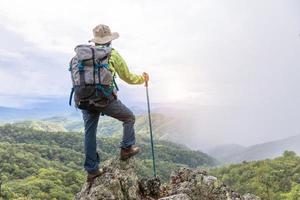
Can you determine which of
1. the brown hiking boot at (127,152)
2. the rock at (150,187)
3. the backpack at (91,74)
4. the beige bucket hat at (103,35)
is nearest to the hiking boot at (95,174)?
the brown hiking boot at (127,152)

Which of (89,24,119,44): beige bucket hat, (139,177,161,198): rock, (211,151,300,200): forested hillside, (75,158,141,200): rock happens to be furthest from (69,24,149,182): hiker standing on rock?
(211,151,300,200): forested hillside

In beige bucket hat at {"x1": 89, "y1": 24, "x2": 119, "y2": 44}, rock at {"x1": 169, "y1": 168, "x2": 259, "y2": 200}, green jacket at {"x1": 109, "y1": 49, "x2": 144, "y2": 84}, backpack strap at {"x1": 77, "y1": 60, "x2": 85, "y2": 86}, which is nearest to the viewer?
backpack strap at {"x1": 77, "y1": 60, "x2": 85, "y2": 86}

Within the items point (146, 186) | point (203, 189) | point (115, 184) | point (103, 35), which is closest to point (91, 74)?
point (103, 35)

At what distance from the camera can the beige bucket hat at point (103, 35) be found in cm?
1209

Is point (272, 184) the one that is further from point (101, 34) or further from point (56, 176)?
point (101, 34)

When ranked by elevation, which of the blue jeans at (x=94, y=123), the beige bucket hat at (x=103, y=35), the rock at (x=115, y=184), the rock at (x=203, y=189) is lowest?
the rock at (x=203, y=189)

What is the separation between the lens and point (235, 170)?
19862 cm

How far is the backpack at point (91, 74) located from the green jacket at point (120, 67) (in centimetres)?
19

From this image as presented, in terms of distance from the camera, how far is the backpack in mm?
11328

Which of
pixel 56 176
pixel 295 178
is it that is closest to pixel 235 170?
pixel 295 178

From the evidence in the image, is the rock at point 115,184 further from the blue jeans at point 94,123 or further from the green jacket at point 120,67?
the green jacket at point 120,67

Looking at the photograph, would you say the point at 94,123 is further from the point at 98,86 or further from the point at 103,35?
the point at 103,35

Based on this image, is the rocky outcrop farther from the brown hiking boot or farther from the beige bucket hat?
the beige bucket hat

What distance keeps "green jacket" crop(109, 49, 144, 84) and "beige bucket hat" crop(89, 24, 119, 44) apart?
1.44ft
